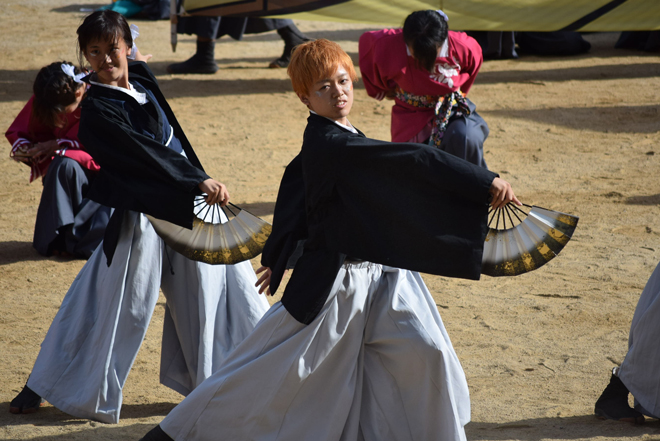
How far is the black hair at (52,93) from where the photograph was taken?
483cm

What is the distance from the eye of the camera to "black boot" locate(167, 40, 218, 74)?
10.2 metres

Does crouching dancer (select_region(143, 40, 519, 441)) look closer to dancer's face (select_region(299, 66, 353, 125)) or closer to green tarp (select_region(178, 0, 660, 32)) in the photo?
dancer's face (select_region(299, 66, 353, 125))

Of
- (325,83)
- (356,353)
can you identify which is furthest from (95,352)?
(325,83)

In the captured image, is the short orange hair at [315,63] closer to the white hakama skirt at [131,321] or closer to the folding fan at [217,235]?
the folding fan at [217,235]

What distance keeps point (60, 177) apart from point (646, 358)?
3.79 meters

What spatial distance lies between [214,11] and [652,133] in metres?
5.12

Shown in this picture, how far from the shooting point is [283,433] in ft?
8.14

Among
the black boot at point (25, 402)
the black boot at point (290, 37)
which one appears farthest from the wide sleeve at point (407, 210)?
the black boot at point (290, 37)

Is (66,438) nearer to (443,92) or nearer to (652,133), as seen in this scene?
(443,92)

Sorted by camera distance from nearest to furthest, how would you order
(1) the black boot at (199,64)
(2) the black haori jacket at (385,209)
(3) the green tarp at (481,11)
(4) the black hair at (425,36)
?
(2) the black haori jacket at (385,209), (4) the black hair at (425,36), (3) the green tarp at (481,11), (1) the black boot at (199,64)

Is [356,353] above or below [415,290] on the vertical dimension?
below

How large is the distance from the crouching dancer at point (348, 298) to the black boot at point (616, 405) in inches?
30.7

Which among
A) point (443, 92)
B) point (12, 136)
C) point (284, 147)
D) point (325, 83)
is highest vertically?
point (325, 83)

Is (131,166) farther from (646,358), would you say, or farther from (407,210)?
(646,358)
